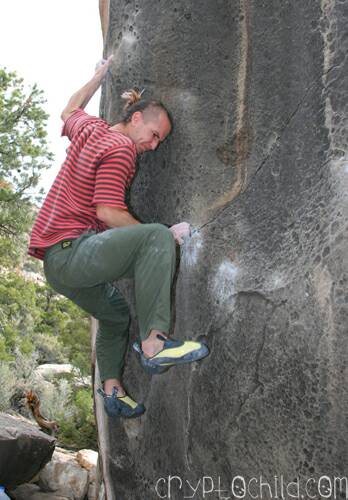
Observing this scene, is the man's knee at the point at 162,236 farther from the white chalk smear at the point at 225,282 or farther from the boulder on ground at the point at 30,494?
the boulder on ground at the point at 30,494

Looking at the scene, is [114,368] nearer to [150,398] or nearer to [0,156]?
[150,398]

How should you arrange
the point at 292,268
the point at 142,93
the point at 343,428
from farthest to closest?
the point at 142,93
the point at 292,268
the point at 343,428

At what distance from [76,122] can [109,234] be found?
0.85 meters

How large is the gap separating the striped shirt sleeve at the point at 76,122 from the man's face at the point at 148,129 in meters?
0.24

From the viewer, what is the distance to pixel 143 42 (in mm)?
3893

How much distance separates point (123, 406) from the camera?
12.6ft

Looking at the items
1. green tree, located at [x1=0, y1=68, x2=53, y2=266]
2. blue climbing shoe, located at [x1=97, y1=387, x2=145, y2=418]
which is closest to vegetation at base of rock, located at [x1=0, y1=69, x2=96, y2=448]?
green tree, located at [x1=0, y1=68, x2=53, y2=266]

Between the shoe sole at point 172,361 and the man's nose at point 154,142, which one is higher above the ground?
the man's nose at point 154,142

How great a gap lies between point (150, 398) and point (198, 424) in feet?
1.56

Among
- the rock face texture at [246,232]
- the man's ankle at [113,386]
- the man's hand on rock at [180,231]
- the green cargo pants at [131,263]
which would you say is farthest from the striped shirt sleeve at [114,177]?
the man's ankle at [113,386]

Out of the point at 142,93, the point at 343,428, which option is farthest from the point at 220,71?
the point at 343,428

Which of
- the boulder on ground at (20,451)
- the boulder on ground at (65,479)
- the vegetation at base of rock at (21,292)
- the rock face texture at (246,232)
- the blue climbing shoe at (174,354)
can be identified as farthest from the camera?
the vegetation at base of rock at (21,292)

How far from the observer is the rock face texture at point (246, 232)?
299 centimetres

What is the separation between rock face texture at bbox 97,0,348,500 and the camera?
2986 millimetres
